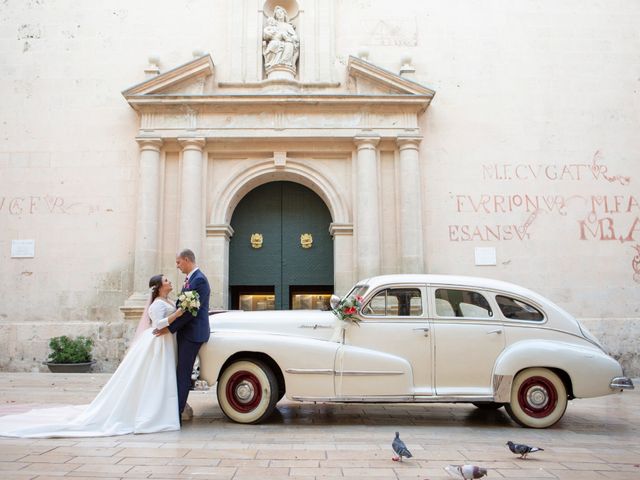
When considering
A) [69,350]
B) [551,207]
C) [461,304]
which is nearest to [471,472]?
[461,304]

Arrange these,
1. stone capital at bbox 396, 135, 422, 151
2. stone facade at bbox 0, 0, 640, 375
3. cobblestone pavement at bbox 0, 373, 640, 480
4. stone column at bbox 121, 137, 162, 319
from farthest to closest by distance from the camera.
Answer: stone capital at bbox 396, 135, 422, 151, stone facade at bbox 0, 0, 640, 375, stone column at bbox 121, 137, 162, 319, cobblestone pavement at bbox 0, 373, 640, 480

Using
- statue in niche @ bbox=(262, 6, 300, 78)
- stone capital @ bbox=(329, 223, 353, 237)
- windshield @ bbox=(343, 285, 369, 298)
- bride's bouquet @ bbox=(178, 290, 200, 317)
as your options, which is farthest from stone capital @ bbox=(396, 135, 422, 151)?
bride's bouquet @ bbox=(178, 290, 200, 317)

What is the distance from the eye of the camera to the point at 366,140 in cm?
1255

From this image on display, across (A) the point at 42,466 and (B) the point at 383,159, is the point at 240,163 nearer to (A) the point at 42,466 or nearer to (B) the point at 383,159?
(B) the point at 383,159

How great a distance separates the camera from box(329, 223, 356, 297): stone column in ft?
41.1

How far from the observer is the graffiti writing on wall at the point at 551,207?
12.6 meters

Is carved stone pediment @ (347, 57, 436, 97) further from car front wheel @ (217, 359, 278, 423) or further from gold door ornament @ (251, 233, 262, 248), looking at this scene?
car front wheel @ (217, 359, 278, 423)

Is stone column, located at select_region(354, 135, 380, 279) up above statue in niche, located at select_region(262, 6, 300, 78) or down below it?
below

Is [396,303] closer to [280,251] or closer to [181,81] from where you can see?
[280,251]

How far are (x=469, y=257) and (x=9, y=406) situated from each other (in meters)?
9.48

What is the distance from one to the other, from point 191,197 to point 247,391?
6977 millimetres

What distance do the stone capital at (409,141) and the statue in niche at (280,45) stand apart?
3091 millimetres

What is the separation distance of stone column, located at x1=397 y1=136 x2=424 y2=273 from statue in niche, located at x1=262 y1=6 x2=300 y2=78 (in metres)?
3.33

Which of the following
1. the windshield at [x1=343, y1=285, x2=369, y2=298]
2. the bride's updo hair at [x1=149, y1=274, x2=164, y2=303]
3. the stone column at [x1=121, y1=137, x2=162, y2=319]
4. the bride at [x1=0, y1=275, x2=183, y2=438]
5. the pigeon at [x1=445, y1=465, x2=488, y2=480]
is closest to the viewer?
the pigeon at [x1=445, y1=465, x2=488, y2=480]
